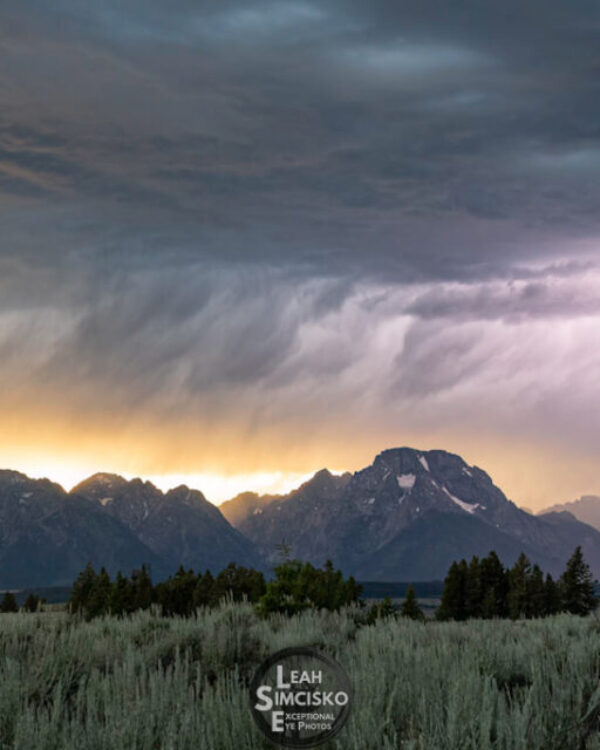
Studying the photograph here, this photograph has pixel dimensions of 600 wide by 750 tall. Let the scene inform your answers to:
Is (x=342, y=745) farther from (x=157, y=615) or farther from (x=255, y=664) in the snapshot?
(x=157, y=615)

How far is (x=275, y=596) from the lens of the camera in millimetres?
20578

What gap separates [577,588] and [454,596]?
1260 centimetres

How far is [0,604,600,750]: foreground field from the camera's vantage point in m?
6.45

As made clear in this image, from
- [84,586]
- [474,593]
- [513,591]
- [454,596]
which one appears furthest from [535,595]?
[84,586]

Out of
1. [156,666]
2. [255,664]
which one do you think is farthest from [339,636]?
[156,666]

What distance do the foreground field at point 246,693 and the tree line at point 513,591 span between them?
6816 cm

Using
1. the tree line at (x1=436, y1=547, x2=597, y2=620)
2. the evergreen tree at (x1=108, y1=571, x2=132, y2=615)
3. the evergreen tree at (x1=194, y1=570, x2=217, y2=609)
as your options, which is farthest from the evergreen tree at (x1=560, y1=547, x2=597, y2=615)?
the evergreen tree at (x1=108, y1=571, x2=132, y2=615)

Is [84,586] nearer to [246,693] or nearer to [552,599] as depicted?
[552,599]

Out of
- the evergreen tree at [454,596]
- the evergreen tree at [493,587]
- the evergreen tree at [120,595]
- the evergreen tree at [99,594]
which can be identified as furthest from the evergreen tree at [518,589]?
the evergreen tree at [99,594]

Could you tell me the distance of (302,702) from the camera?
25.5 ft

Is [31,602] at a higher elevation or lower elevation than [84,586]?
lower

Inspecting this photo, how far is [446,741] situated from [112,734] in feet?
8.42

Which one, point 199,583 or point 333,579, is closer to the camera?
point 333,579

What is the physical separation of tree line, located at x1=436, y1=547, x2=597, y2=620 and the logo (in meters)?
70.6
